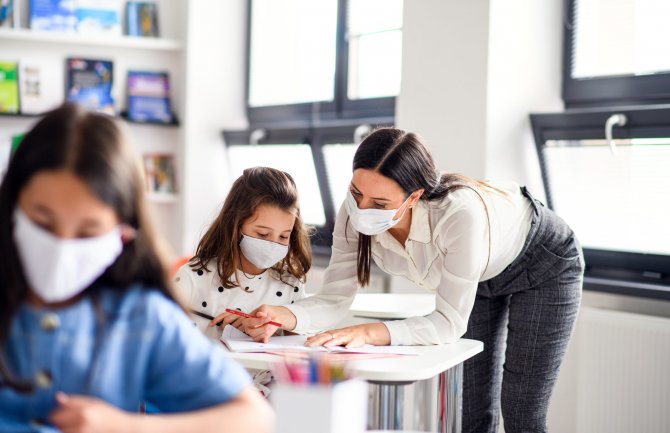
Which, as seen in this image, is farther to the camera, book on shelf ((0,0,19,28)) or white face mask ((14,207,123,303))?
book on shelf ((0,0,19,28))

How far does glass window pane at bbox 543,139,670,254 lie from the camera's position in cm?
296

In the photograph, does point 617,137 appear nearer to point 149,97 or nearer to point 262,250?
point 262,250

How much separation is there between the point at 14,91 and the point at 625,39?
3.16 meters

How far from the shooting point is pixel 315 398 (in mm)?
1074

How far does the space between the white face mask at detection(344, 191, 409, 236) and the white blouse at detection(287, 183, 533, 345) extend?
72 millimetres

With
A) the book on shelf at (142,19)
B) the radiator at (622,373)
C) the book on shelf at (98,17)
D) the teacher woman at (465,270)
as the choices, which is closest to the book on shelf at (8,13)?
the book on shelf at (98,17)

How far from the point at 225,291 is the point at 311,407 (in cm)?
119

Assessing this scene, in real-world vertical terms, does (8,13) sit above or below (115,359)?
above

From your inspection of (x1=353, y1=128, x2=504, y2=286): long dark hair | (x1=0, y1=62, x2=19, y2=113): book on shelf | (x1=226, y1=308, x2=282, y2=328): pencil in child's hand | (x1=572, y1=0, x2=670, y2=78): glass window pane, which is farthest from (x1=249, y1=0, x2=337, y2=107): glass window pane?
(x1=226, y1=308, x2=282, y2=328): pencil in child's hand

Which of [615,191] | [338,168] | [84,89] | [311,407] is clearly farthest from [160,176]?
[311,407]

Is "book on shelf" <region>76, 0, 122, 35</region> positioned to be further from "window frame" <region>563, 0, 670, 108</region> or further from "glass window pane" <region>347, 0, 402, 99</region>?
"window frame" <region>563, 0, 670, 108</region>

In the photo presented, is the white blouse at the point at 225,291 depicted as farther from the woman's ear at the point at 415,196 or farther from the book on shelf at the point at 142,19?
the book on shelf at the point at 142,19

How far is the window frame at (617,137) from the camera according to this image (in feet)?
9.32

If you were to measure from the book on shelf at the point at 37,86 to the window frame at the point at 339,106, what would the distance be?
1129 mm
